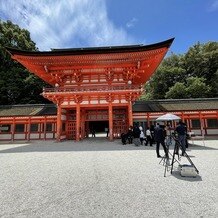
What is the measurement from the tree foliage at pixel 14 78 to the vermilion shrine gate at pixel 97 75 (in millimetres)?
15221

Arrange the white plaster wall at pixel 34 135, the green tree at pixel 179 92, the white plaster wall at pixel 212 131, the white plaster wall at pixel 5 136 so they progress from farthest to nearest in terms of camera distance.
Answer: the green tree at pixel 179 92 < the white plaster wall at pixel 5 136 < the white plaster wall at pixel 34 135 < the white plaster wall at pixel 212 131

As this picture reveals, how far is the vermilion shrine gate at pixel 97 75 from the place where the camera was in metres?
16.8

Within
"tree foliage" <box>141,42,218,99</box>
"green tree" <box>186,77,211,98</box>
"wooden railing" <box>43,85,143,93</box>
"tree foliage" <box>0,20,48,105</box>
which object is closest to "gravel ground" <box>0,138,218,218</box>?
"wooden railing" <box>43,85,143,93</box>

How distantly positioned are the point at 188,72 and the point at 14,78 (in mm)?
37169

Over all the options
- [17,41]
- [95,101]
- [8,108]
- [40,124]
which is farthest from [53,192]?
[17,41]

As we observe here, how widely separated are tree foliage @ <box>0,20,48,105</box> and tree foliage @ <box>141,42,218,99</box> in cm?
2510

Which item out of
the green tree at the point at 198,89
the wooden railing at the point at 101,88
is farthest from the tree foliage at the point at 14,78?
the green tree at the point at 198,89

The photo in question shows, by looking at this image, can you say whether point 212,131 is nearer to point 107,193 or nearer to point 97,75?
point 97,75

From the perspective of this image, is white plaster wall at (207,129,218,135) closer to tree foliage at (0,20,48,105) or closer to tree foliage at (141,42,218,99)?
tree foliage at (141,42,218,99)

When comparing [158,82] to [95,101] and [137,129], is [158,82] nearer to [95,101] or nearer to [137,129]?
[95,101]

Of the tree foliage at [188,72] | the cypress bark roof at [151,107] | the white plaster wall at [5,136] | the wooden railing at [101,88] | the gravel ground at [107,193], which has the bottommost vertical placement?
the gravel ground at [107,193]

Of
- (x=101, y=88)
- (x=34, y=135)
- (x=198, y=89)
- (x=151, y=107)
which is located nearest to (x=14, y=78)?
(x=34, y=135)

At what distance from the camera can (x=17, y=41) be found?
115 ft

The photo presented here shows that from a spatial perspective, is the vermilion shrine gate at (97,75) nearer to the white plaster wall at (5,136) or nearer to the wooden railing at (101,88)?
the wooden railing at (101,88)
